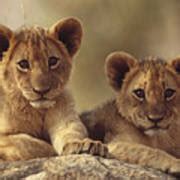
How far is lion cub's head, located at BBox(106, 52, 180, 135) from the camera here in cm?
282

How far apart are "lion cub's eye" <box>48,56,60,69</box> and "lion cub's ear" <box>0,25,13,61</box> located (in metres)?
0.15

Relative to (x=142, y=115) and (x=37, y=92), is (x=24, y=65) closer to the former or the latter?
(x=37, y=92)

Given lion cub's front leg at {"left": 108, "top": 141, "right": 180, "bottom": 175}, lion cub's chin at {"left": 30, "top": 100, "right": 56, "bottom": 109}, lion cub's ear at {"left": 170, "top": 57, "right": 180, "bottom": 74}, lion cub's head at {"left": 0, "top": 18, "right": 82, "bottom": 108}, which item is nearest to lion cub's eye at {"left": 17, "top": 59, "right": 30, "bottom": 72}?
lion cub's head at {"left": 0, "top": 18, "right": 82, "bottom": 108}

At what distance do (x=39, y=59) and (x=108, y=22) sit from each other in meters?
1.00

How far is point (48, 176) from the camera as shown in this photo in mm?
2604

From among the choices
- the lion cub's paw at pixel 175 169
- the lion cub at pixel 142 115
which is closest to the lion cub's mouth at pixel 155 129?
the lion cub at pixel 142 115

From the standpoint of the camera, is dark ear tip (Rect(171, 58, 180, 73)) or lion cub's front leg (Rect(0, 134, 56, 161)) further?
dark ear tip (Rect(171, 58, 180, 73))

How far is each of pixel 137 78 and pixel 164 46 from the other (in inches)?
30.4

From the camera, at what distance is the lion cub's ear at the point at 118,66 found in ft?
9.75

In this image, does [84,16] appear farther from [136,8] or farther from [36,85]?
[36,85]

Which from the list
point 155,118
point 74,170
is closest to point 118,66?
point 155,118

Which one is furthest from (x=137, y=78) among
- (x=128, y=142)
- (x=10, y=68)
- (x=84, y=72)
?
(x=84, y=72)

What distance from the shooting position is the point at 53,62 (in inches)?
112

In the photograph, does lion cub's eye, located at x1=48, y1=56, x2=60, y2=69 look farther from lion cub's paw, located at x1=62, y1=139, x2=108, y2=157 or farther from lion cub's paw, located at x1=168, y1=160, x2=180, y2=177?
lion cub's paw, located at x1=168, y1=160, x2=180, y2=177
